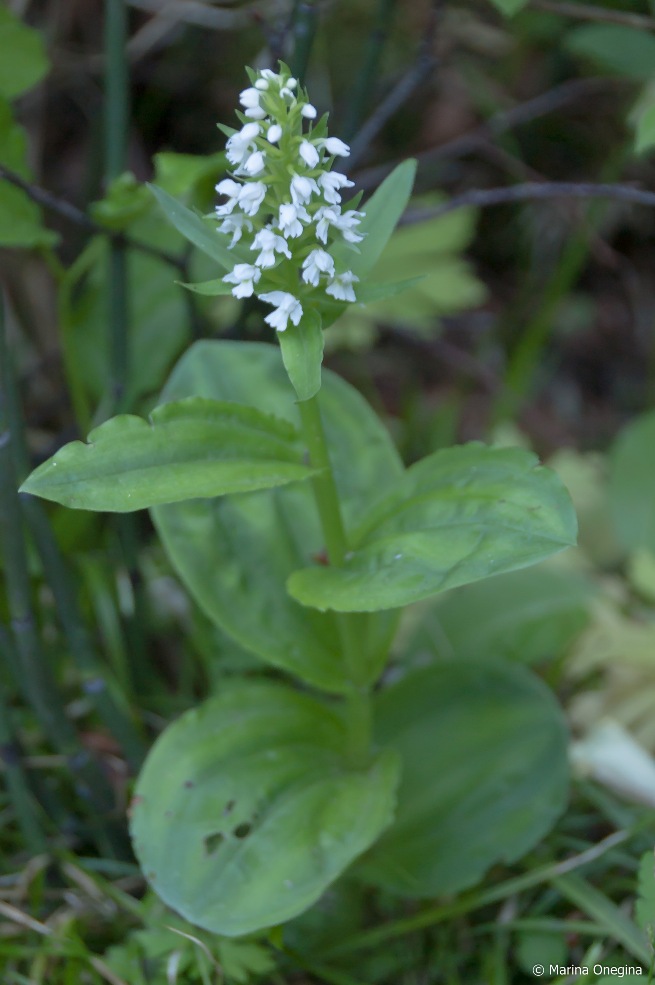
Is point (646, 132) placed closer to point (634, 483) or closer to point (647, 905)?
point (647, 905)

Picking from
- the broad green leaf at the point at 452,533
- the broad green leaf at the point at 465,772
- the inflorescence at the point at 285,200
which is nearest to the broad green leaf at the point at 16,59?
the inflorescence at the point at 285,200

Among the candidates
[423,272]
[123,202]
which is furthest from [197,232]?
[423,272]

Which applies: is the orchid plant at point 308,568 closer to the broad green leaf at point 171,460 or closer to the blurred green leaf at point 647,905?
the broad green leaf at point 171,460

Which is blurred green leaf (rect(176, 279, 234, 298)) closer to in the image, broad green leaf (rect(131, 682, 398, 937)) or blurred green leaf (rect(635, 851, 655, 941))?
broad green leaf (rect(131, 682, 398, 937))

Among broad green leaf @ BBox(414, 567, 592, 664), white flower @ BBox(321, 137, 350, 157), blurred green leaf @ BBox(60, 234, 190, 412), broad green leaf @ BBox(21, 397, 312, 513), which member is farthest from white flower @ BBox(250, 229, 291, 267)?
broad green leaf @ BBox(414, 567, 592, 664)

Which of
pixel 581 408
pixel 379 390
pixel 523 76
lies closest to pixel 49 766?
pixel 379 390
